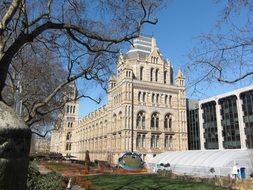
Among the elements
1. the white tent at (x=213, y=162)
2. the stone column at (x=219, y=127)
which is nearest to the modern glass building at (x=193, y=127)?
the stone column at (x=219, y=127)

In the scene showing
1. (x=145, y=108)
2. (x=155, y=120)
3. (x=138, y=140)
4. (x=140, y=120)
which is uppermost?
(x=145, y=108)

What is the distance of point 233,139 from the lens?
183 ft

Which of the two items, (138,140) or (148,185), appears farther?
(138,140)

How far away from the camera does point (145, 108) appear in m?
63.1

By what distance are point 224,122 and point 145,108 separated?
15.9 m

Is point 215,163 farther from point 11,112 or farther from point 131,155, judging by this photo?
point 11,112

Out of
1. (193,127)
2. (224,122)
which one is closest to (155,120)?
(193,127)

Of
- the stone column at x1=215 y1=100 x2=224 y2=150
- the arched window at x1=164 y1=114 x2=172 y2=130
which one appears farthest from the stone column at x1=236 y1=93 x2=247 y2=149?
the arched window at x1=164 y1=114 x2=172 y2=130

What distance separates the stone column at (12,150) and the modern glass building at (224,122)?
52.6 m

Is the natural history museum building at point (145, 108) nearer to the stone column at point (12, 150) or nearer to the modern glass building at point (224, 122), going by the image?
the modern glass building at point (224, 122)

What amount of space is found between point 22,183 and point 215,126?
→ 61.6 m

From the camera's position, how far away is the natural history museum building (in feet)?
201

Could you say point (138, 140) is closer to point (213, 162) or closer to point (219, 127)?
point (219, 127)

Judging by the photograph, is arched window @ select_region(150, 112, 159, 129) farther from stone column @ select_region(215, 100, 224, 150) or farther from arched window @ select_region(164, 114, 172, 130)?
stone column @ select_region(215, 100, 224, 150)
